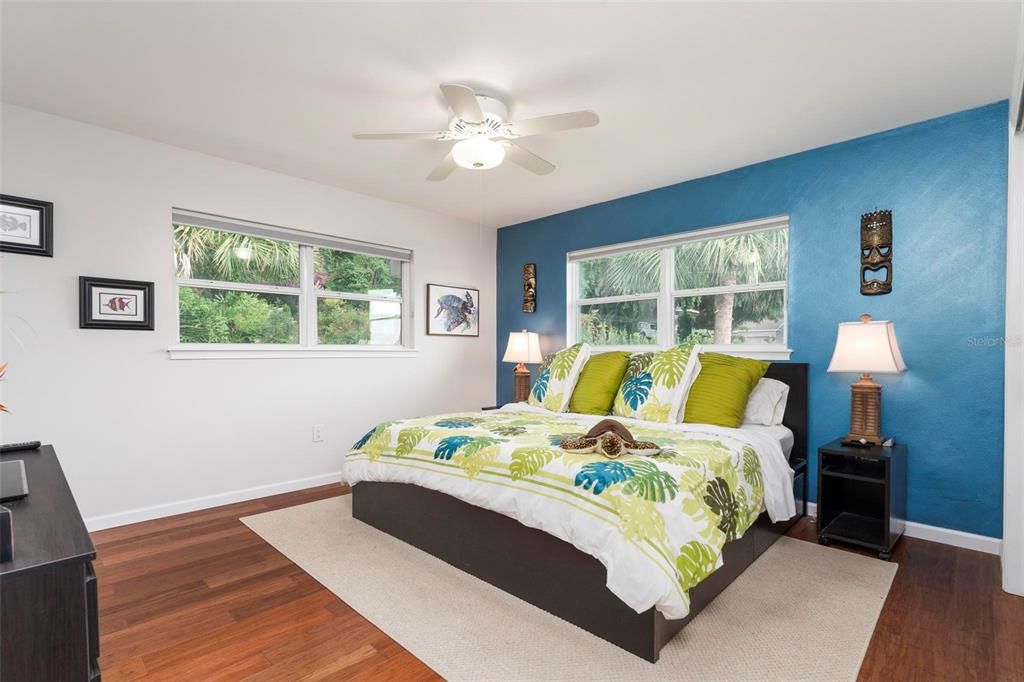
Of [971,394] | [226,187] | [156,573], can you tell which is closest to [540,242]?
[226,187]

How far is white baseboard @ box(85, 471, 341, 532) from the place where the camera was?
121 inches

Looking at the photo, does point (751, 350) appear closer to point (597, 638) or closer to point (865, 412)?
point (865, 412)

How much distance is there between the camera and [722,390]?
305 centimetres

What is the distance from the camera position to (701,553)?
1872mm

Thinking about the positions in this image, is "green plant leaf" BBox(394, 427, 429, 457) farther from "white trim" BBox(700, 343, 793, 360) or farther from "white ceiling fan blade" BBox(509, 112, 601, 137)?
"white trim" BBox(700, 343, 793, 360)

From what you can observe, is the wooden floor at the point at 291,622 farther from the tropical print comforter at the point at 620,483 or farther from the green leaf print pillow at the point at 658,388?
the green leaf print pillow at the point at 658,388

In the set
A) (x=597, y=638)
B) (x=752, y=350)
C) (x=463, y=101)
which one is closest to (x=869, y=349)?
(x=752, y=350)

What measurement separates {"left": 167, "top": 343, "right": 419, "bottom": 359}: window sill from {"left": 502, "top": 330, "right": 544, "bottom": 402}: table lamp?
919mm

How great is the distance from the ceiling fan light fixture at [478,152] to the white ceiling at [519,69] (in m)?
0.25

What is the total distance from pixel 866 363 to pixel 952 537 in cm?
107

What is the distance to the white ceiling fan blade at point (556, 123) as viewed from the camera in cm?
228

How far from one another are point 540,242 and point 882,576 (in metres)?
3.61

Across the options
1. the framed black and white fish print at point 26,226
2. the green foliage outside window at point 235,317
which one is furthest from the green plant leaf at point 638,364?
the framed black and white fish print at point 26,226

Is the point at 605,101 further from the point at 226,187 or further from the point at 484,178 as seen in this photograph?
the point at 226,187
